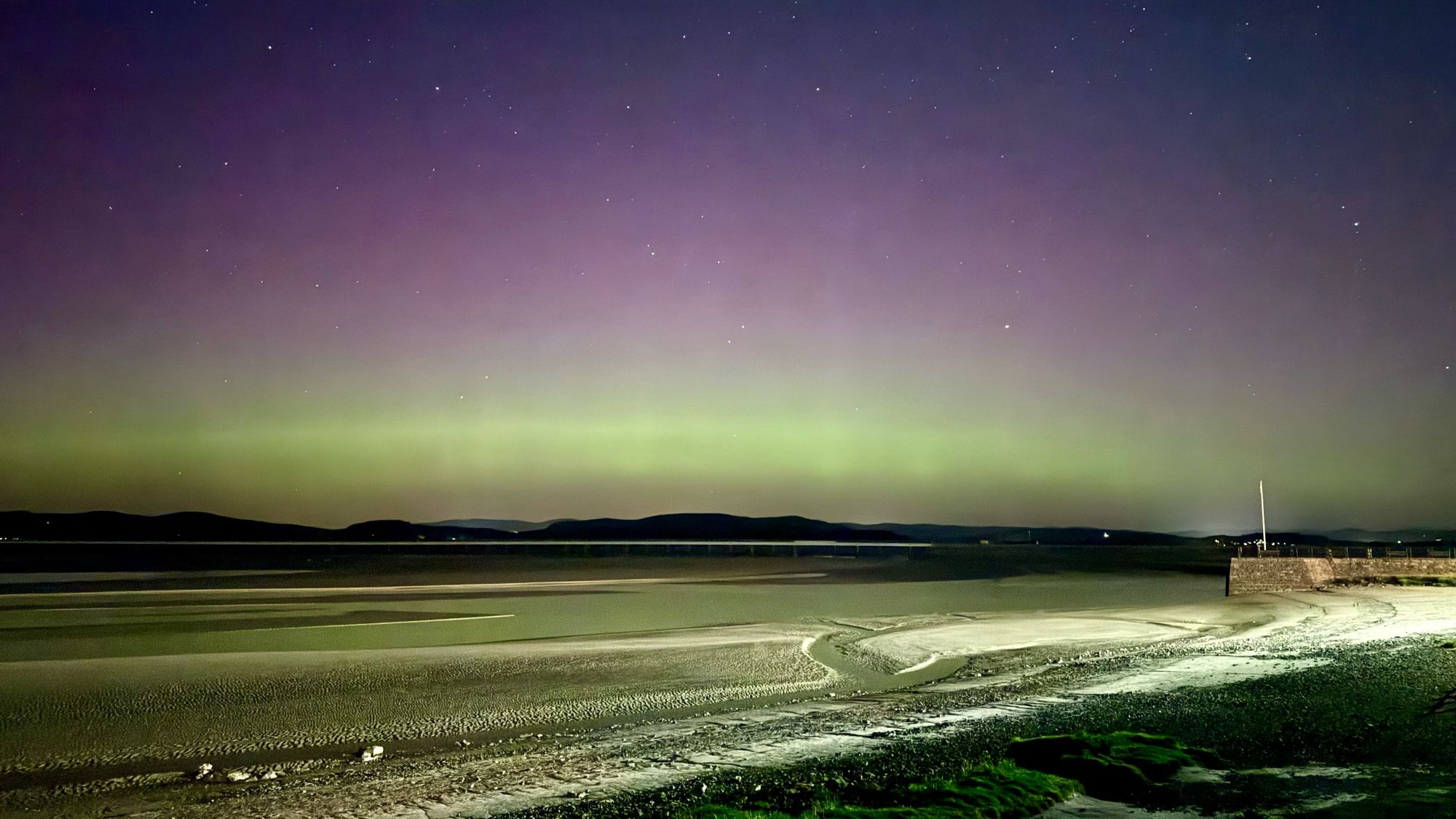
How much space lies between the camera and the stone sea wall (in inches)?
1823

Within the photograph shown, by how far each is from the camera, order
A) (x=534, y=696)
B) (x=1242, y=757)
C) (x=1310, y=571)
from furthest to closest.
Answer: (x=1310, y=571) → (x=534, y=696) → (x=1242, y=757)

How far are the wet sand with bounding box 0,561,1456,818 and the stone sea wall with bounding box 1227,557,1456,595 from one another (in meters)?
12.7

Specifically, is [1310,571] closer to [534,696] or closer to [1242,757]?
[1242,757]

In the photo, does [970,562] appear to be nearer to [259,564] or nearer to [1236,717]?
[259,564]

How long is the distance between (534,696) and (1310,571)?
42.4 m

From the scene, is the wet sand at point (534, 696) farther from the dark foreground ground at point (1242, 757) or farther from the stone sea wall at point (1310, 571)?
the stone sea wall at point (1310, 571)

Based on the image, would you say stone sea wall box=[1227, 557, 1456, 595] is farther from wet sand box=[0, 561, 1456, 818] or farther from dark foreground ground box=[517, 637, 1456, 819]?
dark foreground ground box=[517, 637, 1456, 819]

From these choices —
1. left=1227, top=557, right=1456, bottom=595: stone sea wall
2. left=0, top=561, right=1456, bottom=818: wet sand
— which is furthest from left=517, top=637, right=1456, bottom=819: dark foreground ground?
left=1227, top=557, right=1456, bottom=595: stone sea wall

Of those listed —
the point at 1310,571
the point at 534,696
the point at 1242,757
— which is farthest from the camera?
the point at 1310,571

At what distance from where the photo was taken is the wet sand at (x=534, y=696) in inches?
452

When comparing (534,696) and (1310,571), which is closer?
(534,696)

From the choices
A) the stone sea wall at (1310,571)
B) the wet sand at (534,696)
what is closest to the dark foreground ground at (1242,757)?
the wet sand at (534,696)

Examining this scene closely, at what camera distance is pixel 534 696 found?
17.8m

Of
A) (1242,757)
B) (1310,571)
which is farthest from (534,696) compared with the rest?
(1310,571)
